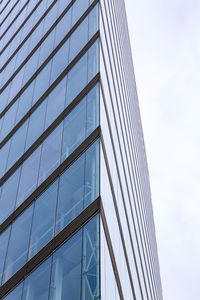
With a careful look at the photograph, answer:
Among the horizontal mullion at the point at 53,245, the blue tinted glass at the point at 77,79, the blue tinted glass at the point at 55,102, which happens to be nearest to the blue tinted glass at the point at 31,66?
the blue tinted glass at the point at 55,102

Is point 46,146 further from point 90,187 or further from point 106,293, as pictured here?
point 106,293

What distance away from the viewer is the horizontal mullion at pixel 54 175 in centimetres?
1415

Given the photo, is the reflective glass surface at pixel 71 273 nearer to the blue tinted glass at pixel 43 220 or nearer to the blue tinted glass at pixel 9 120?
the blue tinted glass at pixel 43 220

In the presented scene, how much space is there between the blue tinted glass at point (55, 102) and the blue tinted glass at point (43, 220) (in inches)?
139

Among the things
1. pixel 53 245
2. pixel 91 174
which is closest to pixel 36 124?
pixel 91 174

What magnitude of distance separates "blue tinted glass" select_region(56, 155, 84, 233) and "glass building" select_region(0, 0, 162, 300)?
0.03m

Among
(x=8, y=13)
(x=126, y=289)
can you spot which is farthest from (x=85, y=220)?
(x=8, y=13)

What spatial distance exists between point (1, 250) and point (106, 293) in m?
5.35

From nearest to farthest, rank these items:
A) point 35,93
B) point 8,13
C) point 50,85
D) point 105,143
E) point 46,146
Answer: point 105,143 < point 46,146 < point 50,85 < point 35,93 < point 8,13

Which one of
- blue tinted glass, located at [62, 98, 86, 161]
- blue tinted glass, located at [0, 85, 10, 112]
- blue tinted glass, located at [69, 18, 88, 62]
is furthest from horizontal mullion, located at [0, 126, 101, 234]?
blue tinted glass, located at [0, 85, 10, 112]

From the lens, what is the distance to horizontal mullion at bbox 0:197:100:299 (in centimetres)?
1227

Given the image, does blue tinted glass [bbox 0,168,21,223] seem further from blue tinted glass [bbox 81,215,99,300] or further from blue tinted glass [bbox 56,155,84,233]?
blue tinted glass [bbox 81,215,99,300]

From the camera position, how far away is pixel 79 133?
14.9m

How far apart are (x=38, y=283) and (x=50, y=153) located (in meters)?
4.91
